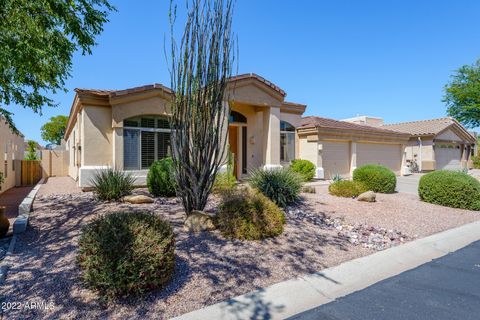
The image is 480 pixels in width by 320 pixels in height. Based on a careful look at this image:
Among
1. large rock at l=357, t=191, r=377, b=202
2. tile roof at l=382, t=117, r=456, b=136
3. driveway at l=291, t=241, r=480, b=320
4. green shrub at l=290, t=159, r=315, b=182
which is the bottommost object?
driveway at l=291, t=241, r=480, b=320

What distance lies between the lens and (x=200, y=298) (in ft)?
11.3

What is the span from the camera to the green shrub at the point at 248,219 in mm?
5344

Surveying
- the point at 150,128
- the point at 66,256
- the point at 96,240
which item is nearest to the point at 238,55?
the point at 96,240

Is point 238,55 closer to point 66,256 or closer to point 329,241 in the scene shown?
point 329,241

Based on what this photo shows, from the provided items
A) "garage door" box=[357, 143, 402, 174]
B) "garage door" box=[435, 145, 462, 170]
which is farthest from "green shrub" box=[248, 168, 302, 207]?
"garage door" box=[435, 145, 462, 170]

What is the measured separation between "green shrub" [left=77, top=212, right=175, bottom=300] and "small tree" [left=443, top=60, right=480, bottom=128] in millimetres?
34140

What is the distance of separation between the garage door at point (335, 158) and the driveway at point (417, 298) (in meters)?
12.6

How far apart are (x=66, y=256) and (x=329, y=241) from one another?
4.94m

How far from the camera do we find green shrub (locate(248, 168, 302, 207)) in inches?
328

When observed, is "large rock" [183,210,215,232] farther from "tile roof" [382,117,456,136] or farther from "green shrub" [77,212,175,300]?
"tile roof" [382,117,456,136]

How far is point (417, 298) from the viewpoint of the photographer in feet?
12.1

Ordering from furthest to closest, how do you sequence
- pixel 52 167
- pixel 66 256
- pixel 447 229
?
1. pixel 52 167
2. pixel 447 229
3. pixel 66 256

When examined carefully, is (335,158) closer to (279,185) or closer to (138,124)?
(279,185)

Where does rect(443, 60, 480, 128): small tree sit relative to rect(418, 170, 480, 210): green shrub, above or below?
above
